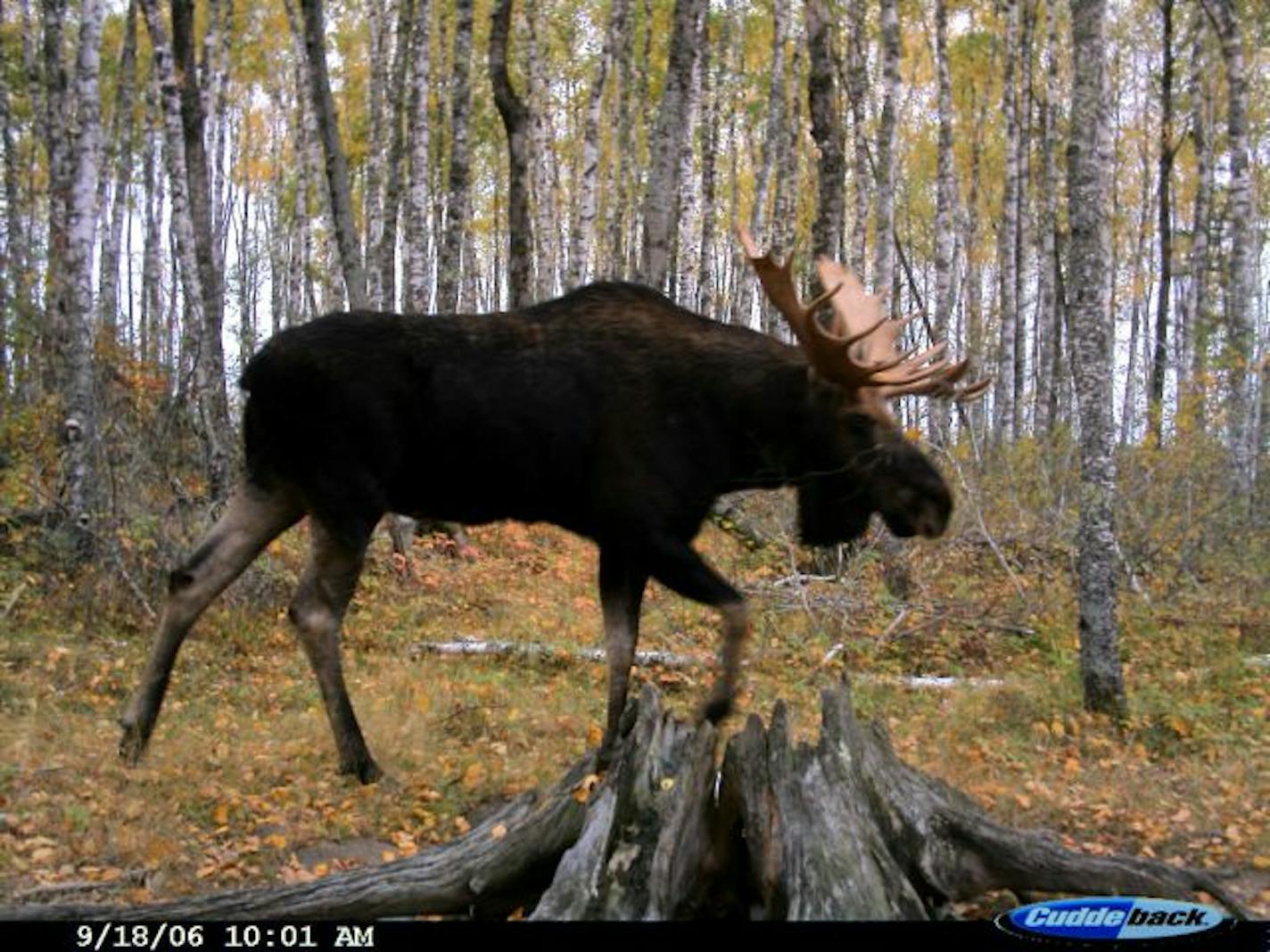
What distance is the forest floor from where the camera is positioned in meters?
5.06

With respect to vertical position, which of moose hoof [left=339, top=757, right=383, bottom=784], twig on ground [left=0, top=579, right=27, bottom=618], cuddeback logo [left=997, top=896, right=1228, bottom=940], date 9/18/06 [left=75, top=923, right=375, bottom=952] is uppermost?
twig on ground [left=0, top=579, right=27, bottom=618]

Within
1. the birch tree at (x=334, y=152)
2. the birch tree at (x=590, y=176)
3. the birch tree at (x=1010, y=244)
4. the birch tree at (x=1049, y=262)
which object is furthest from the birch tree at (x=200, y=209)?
the birch tree at (x=1049, y=262)

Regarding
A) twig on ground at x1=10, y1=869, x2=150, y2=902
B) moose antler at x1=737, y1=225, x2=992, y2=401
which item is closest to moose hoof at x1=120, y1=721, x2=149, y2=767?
twig on ground at x1=10, y1=869, x2=150, y2=902

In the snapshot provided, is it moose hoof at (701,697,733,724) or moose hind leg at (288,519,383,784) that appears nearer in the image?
moose hoof at (701,697,733,724)

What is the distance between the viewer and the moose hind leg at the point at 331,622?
5.43 m

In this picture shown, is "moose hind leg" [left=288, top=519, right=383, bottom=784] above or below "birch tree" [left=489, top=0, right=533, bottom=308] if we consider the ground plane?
below

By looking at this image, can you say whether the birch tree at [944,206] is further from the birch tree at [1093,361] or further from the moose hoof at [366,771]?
the moose hoof at [366,771]

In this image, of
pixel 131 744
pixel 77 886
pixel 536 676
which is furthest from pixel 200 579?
pixel 536 676

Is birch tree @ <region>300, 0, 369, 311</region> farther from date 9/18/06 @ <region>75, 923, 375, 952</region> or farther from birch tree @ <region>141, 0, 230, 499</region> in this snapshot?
date 9/18/06 @ <region>75, 923, 375, 952</region>

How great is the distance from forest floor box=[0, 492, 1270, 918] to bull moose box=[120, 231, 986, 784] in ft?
2.17

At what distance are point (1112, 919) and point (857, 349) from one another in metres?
2.56

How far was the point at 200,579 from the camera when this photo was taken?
18.1ft

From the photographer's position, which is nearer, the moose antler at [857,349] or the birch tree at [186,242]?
the moose antler at [857,349]

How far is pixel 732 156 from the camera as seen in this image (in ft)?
97.7
